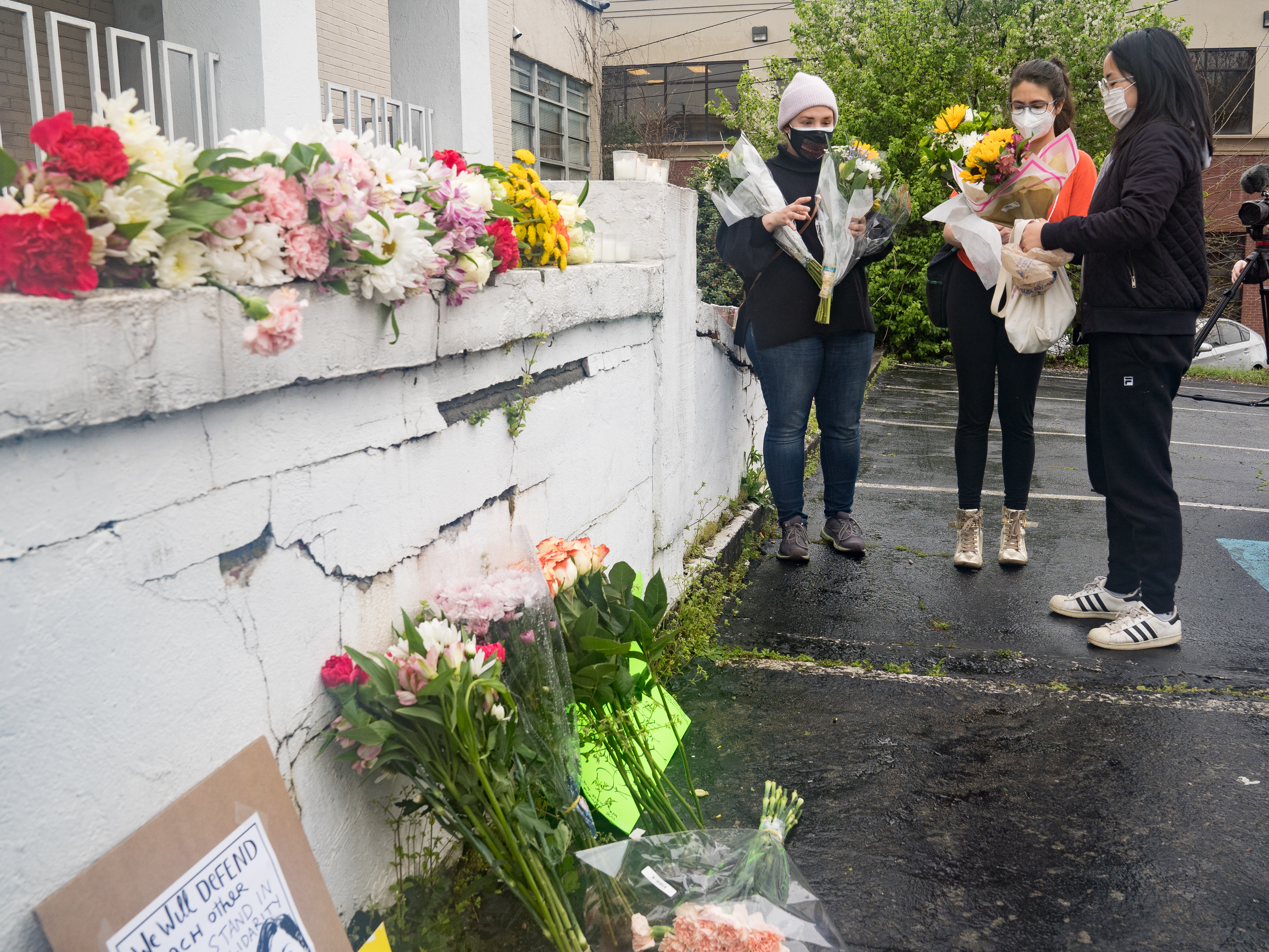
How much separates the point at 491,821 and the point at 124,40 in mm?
8633

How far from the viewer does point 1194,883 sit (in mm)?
2295

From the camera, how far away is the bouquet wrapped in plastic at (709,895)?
1854 millimetres

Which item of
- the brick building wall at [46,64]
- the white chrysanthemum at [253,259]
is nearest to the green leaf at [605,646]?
the white chrysanthemum at [253,259]

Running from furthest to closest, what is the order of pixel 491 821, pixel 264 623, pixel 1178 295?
pixel 1178 295 < pixel 491 821 < pixel 264 623

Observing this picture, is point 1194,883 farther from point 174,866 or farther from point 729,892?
point 174,866

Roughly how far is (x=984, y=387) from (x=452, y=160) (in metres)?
2.70

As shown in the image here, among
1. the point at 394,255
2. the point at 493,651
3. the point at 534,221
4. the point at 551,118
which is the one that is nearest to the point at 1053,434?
the point at 534,221

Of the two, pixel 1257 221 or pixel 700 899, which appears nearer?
pixel 700 899

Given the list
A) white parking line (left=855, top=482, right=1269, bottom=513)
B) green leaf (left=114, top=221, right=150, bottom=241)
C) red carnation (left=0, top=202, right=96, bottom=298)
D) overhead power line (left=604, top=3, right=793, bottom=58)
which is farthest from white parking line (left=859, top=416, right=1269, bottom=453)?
overhead power line (left=604, top=3, right=793, bottom=58)

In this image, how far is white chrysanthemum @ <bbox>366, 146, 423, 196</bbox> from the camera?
75.3 inches

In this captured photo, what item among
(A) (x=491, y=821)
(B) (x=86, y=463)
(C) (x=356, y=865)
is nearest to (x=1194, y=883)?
(A) (x=491, y=821)

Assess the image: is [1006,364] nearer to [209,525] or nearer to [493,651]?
[493,651]

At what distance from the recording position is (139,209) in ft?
4.52

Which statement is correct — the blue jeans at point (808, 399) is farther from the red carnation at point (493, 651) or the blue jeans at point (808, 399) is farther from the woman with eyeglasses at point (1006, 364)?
the red carnation at point (493, 651)
